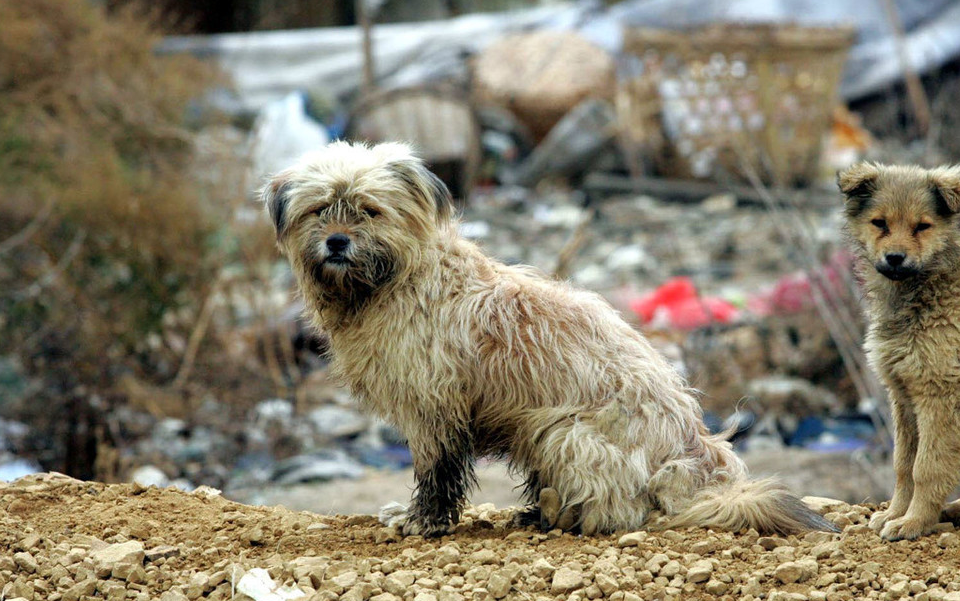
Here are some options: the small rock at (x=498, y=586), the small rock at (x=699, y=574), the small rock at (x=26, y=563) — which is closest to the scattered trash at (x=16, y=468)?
the small rock at (x=26, y=563)

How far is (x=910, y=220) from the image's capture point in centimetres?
441

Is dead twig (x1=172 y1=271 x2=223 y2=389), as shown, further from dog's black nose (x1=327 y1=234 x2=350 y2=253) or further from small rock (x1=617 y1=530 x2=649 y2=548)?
small rock (x1=617 y1=530 x2=649 y2=548)

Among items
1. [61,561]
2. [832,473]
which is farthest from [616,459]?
[832,473]

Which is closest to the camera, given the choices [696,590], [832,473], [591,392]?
[696,590]

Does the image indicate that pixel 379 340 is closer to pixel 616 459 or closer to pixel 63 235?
pixel 616 459

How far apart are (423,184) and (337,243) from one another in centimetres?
49

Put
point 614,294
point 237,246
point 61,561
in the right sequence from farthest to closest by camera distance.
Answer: point 614,294 → point 237,246 → point 61,561

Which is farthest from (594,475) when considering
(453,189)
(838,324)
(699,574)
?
(453,189)

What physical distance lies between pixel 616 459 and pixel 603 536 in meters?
0.34

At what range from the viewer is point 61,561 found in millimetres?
4652

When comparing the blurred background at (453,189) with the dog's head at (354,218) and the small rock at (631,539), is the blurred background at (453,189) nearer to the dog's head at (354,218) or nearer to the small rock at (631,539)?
the dog's head at (354,218)

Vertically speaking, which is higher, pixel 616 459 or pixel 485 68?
pixel 485 68

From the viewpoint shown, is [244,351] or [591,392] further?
[244,351]

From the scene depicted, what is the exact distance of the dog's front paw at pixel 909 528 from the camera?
4.50m
